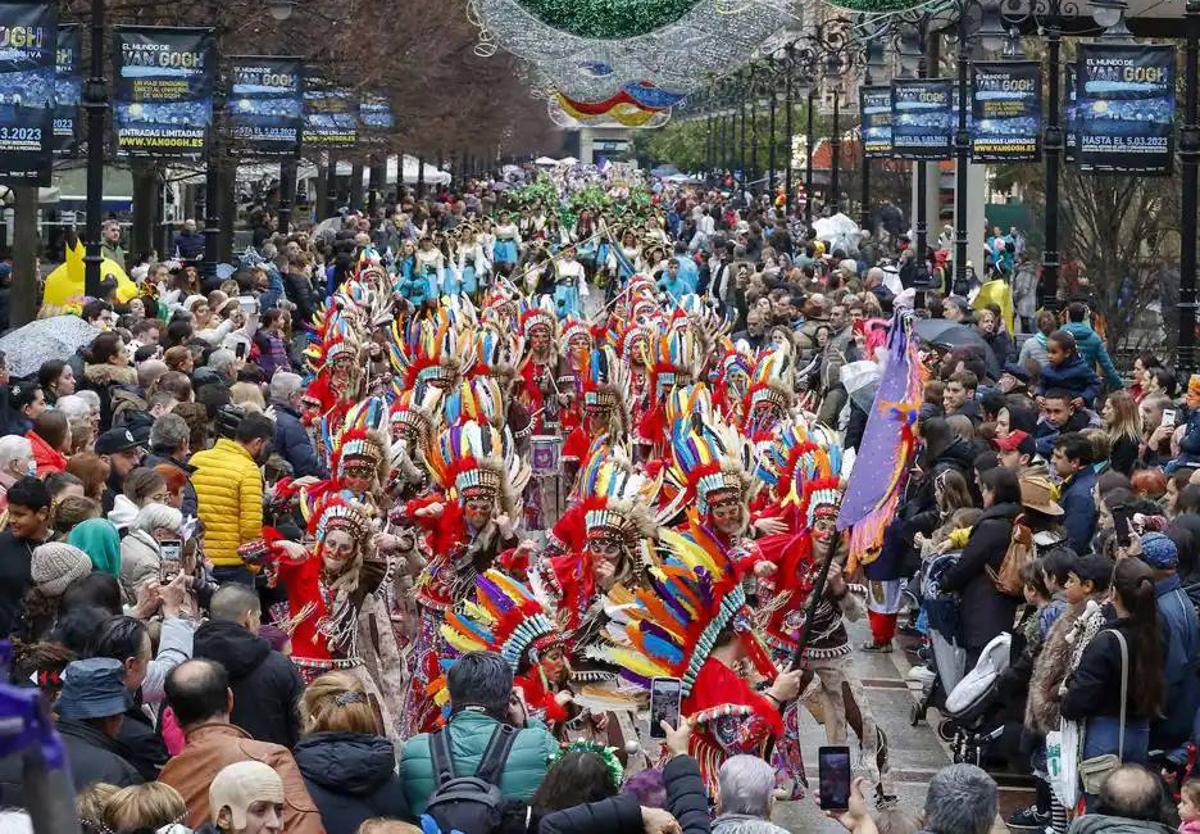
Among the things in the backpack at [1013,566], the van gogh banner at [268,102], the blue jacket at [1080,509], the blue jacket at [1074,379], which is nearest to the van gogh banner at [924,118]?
the van gogh banner at [268,102]

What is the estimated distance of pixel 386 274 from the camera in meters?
26.9

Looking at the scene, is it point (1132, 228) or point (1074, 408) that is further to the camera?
point (1132, 228)

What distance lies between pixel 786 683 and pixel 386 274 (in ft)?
61.1

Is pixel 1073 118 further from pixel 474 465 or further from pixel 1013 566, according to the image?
pixel 474 465

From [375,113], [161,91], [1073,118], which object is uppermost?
[375,113]

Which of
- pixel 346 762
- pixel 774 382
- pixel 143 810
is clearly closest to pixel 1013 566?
pixel 774 382

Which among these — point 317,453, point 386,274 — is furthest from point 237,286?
point 317,453

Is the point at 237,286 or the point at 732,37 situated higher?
the point at 732,37

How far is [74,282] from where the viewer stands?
23000 mm

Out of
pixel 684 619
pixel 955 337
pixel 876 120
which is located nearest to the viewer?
pixel 684 619

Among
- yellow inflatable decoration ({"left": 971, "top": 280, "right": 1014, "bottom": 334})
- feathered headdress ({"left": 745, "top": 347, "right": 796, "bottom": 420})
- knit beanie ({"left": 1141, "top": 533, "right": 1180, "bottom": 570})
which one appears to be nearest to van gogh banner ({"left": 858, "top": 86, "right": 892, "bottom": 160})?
yellow inflatable decoration ({"left": 971, "top": 280, "right": 1014, "bottom": 334})

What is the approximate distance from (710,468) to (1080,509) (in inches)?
87.8

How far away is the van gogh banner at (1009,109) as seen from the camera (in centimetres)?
2495

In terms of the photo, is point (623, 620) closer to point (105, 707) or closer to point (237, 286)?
point (105, 707)
